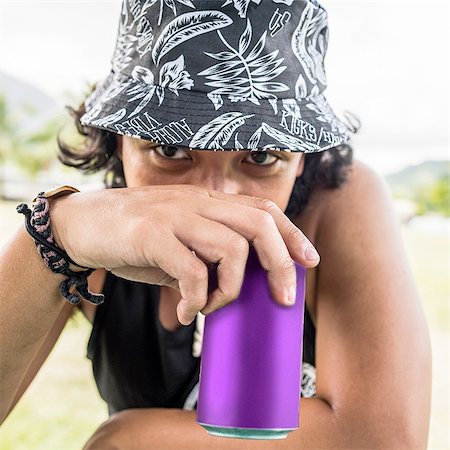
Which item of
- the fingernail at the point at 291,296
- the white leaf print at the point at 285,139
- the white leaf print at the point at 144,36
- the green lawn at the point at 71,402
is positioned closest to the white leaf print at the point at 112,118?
the white leaf print at the point at 144,36

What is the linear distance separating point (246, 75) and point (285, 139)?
0.11 meters

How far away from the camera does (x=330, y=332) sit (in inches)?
48.1

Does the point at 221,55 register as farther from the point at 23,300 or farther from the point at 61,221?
the point at 23,300

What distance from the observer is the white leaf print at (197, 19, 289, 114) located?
103 cm

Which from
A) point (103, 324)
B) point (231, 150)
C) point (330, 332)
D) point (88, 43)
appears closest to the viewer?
point (231, 150)

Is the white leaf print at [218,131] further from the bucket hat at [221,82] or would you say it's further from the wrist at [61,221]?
the wrist at [61,221]

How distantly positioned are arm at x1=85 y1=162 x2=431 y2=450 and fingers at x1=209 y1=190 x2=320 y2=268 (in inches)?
15.3

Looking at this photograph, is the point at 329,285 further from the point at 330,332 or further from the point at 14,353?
the point at 14,353

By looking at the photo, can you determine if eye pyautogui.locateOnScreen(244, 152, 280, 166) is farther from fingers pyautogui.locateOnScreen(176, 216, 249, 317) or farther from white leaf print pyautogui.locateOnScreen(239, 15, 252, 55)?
fingers pyautogui.locateOnScreen(176, 216, 249, 317)

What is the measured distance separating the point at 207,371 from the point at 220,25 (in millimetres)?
511

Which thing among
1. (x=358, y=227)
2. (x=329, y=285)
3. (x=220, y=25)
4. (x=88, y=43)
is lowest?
(x=329, y=285)

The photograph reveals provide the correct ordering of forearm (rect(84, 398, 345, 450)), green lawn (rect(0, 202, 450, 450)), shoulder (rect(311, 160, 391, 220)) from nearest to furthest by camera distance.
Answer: forearm (rect(84, 398, 345, 450)), shoulder (rect(311, 160, 391, 220)), green lawn (rect(0, 202, 450, 450))

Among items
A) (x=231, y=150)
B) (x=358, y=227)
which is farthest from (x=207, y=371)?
(x=358, y=227)

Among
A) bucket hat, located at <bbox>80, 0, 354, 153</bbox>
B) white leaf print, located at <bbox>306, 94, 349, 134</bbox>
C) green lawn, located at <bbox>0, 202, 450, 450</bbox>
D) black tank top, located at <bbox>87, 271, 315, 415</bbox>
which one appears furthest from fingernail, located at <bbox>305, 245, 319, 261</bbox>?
green lawn, located at <bbox>0, 202, 450, 450</bbox>
